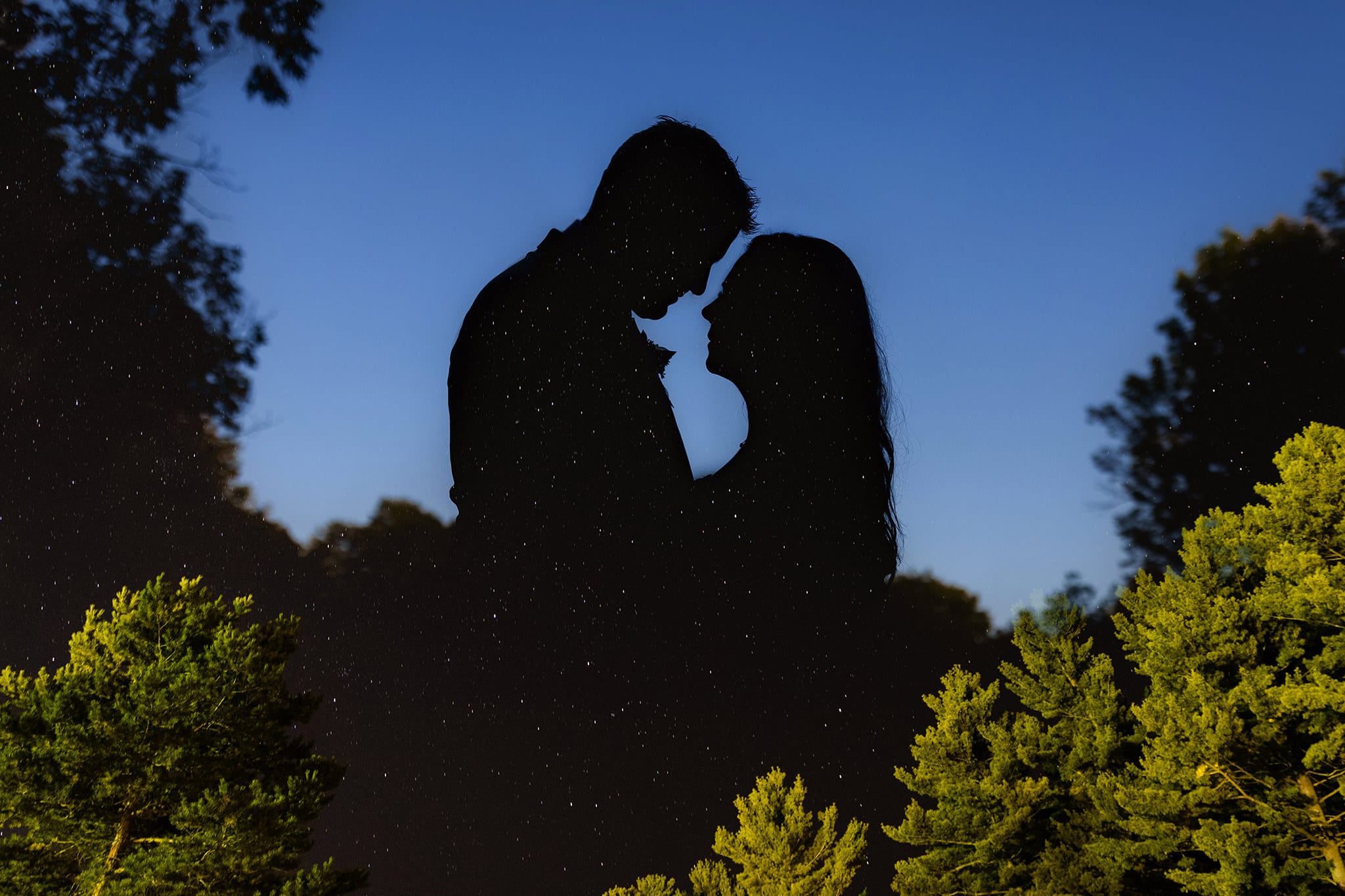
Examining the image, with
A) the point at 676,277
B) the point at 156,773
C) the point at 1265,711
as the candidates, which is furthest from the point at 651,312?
the point at 1265,711

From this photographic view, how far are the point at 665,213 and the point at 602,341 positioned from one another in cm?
189

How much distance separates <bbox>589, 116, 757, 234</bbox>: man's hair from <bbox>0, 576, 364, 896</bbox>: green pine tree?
32.2 ft

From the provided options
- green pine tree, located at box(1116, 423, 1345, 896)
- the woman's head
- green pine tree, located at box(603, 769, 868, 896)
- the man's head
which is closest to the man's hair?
the man's head

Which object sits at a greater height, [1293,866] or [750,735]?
[750,735]

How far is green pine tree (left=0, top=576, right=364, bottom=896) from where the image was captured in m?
13.3

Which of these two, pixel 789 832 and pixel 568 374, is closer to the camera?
pixel 568 374

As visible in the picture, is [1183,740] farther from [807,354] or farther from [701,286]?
[701,286]

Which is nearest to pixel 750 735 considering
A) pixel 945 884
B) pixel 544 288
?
pixel 945 884

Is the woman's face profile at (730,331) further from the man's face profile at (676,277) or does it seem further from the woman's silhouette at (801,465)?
the man's face profile at (676,277)

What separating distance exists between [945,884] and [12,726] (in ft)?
61.5

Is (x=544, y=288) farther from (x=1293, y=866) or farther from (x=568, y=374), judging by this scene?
(x=1293, y=866)

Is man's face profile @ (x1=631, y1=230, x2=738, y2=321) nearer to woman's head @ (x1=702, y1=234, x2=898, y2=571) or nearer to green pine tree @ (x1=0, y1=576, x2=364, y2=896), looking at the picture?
woman's head @ (x1=702, y1=234, x2=898, y2=571)

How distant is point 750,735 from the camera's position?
23906 mm

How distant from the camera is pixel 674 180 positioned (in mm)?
11633
